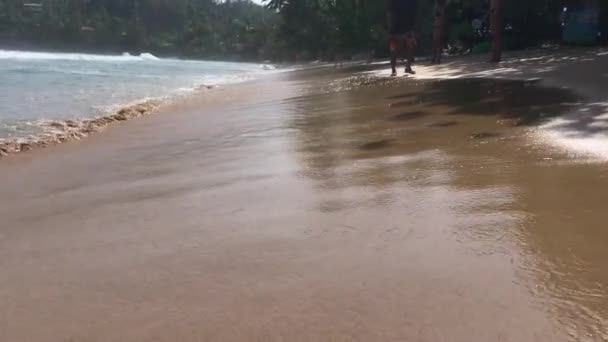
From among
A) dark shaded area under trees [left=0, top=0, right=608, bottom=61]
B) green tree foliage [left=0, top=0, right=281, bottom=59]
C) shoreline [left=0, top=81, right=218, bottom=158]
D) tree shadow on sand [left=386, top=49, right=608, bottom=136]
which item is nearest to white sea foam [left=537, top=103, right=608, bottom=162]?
tree shadow on sand [left=386, top=49, right=608, bottom=136]

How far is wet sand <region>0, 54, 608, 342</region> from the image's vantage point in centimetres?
133

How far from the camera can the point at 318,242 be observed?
1.82 metres

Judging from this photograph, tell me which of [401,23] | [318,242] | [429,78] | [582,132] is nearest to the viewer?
[318,242]

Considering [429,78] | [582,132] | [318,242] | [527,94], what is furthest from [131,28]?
[318,242]

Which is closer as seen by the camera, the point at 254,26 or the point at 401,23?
the point at 401,23

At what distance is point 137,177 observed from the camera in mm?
3031

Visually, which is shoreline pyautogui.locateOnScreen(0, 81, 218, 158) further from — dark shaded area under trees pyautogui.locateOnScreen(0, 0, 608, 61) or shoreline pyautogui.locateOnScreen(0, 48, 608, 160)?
dark shaded area under trees pyautogui.locateOnScreen(0, 0, 608, 61)

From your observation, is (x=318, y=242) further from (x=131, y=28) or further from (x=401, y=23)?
(x=131, y=28)

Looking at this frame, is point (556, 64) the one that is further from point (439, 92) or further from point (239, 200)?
point (239, 200)

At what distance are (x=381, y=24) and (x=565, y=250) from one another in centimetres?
1806

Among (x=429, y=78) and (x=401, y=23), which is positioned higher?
(x=401, y=23)

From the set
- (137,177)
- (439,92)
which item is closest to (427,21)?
(439,92)

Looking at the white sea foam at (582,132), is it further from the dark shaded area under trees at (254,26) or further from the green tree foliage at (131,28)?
the green tree foliage at (131,28)

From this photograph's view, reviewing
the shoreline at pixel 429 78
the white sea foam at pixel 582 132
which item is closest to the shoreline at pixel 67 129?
the shoreline at pixel 429 78
